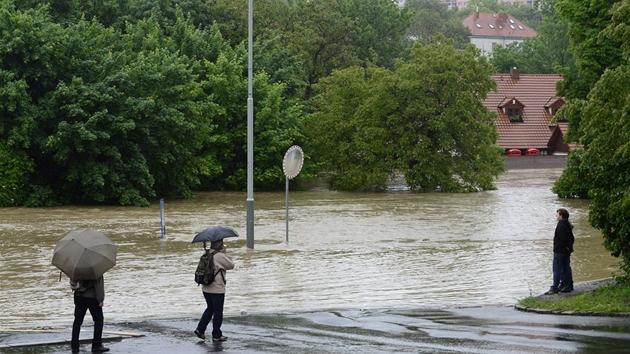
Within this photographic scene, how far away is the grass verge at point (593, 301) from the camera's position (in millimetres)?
15180

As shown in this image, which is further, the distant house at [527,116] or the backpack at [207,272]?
the distant house at [527,116]

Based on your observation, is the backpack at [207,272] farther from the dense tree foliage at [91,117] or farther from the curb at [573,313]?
the dense tree foliage at [91,117]

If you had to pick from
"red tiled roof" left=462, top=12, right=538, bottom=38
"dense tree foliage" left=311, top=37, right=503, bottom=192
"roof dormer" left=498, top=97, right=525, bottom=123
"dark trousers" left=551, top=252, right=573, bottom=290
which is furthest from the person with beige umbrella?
"red tiled roof" left=462, top=12, right=538, bottom=38

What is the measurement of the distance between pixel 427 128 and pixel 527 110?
30813 mm

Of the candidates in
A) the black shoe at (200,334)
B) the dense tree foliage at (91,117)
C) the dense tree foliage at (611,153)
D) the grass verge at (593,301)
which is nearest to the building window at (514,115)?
the dense tree foliage at (91,117)

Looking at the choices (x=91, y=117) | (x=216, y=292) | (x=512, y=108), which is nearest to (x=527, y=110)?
(x=512, y=108)

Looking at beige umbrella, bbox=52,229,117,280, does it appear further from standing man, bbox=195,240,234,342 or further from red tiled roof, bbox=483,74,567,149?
red tiled roof, bbox=483,74,567,149

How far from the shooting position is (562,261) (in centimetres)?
1773

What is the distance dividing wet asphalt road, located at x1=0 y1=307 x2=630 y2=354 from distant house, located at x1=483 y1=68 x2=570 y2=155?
2495 inches

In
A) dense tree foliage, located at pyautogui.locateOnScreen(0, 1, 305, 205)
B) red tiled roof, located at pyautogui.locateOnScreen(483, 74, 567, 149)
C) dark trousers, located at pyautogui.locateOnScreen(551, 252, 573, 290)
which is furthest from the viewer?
red tiled roof, located at pyautogui.locateOnScreen(483, 74, 567, 149)

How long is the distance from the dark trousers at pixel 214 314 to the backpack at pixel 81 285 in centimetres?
157

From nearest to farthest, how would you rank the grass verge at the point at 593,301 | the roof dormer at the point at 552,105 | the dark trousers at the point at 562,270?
the grass verge at the point at 593,301 → the dark trousers at the point at 562,270 → the roof dormer at the point at 552,105

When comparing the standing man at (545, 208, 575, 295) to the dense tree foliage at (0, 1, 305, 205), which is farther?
the dense tree foliage at (0, 1, 305, 205)

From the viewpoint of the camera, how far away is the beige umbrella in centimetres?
1234
